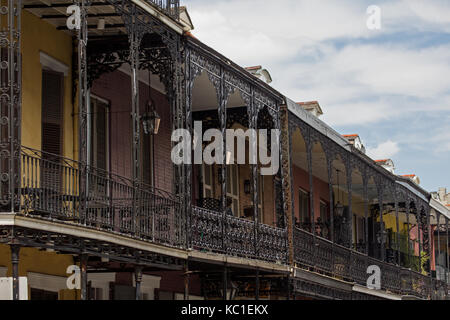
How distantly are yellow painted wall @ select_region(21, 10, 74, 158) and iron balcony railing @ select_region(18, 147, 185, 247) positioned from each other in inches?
15.7

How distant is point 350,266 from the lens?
21984 millimetres

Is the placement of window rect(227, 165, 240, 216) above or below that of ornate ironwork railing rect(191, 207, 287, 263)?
above

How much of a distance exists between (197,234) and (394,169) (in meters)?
19.0

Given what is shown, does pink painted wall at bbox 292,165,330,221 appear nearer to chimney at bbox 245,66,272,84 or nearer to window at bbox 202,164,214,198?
window at bbox 202,164,214,198

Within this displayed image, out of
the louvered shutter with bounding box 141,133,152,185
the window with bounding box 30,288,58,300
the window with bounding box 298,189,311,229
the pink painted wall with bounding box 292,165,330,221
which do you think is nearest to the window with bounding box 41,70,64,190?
the window with bounding box 30,288,58,300

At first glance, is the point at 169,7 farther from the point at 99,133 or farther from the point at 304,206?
the point at 304,206

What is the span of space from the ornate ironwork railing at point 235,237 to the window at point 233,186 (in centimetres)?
353

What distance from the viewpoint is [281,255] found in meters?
18.1

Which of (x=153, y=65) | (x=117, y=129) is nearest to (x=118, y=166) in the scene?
(x=117, y=129)

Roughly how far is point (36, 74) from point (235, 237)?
15.3 ft

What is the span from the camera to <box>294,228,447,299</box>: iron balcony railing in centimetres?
1922

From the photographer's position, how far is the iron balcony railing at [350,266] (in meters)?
19.2

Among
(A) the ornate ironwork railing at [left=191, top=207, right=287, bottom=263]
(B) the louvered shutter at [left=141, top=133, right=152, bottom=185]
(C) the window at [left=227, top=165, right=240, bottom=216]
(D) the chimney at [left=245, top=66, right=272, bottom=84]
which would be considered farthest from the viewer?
(C) the window at [left=227, top=165, right=240, bottom=216]
